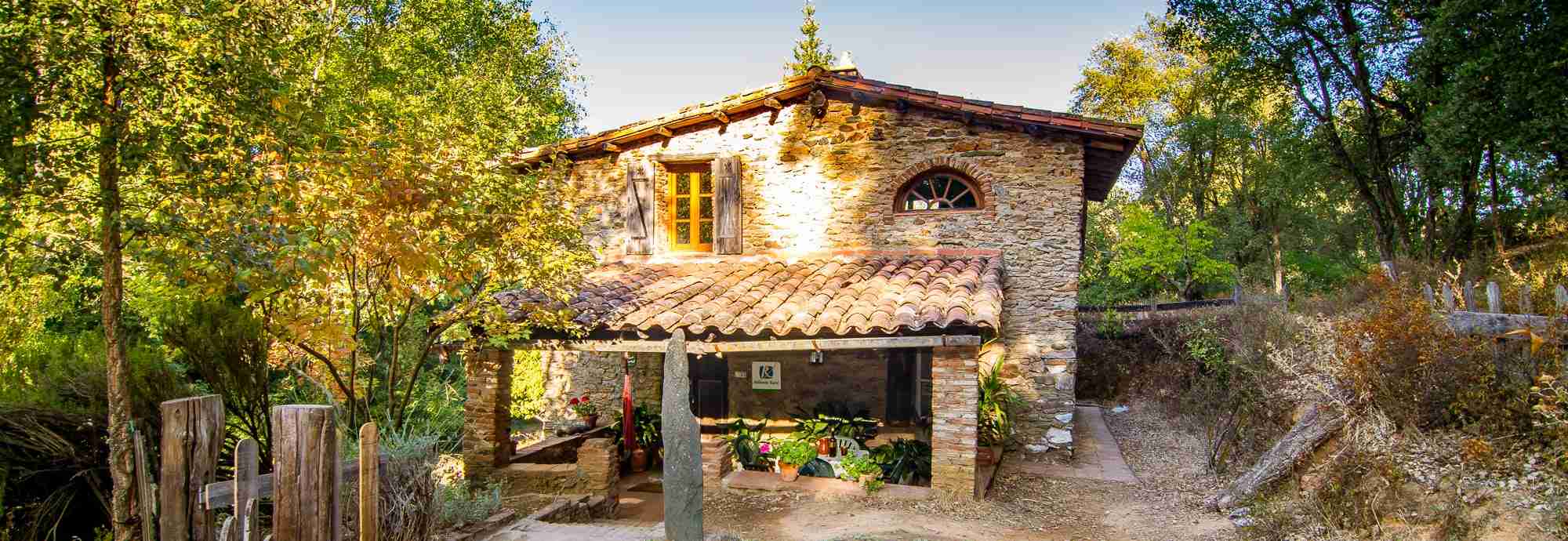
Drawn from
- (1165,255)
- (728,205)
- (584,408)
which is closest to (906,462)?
(728,205)

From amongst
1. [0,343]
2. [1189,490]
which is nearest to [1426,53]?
[1189,490]

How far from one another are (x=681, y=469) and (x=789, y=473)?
321 centimetres

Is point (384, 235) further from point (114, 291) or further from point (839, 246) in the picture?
point (839, 246)

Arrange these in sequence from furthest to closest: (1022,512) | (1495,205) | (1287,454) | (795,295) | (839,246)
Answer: (1495,205) → (839,246) → (795,295) → (1022,512) → (1287,454)

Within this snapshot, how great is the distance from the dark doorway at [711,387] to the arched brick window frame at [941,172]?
162 inches

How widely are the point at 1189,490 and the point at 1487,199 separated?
1255 cm

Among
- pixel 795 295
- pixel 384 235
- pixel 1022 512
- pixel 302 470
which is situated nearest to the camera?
pixel 302 470

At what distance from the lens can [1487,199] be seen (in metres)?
15.2

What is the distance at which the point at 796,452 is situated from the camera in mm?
8492

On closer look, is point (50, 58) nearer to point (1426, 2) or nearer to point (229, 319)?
point (229, 319)

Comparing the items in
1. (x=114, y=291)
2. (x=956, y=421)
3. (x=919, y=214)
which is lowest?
(x=956, y=421)

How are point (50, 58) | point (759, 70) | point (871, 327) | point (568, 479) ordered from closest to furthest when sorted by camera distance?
1. point (50, 58)
2. point (871, 327)
3. point (568, 479)
4. point (759, 70)

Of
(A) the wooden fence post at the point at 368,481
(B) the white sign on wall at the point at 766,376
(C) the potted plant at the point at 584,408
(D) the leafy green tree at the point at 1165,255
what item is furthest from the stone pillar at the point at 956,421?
(D) the leafy green tree at the point at 1165,255

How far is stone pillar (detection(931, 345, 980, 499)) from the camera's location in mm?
7473
